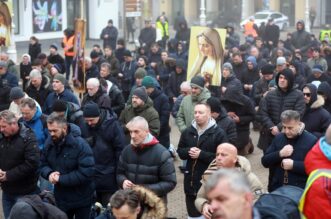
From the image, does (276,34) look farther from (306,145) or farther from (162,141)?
(306,145)

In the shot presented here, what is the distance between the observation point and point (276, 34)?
86.6 ft

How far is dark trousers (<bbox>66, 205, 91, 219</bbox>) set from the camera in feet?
26.3

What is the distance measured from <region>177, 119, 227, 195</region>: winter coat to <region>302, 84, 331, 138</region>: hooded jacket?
65.4 inches

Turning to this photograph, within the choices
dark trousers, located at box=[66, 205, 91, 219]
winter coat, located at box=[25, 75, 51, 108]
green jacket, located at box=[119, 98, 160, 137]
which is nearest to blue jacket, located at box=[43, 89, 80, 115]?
winter coat, located at box=[25, 75, 51, 108]

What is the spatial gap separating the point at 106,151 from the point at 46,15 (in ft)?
91.4

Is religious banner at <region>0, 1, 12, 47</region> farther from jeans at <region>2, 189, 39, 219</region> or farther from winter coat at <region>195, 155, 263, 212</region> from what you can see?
winter coat at <region>195, 155, 263, 212</region>

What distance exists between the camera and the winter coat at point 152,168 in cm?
745

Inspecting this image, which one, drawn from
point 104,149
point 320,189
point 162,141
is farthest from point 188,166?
point 320,189

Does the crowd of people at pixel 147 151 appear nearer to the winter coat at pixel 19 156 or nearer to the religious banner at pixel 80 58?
the winter coat at pixel 19 156

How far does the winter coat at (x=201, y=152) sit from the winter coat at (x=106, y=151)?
795mm

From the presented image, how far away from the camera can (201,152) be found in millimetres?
8227

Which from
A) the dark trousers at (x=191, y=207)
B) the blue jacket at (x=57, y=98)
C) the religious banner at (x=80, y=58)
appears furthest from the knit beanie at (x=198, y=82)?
the religious banner at (x=80, y=58)

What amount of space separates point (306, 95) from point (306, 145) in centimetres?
246

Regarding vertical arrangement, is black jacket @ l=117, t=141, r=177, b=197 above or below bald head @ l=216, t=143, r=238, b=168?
below
